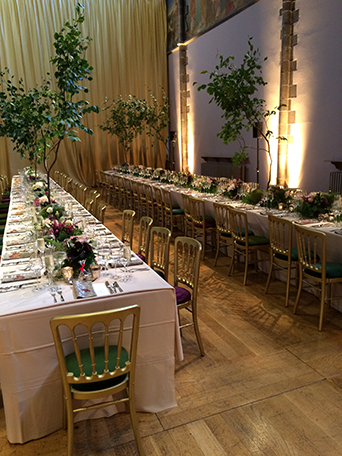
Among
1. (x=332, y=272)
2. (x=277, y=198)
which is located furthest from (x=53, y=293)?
(x=277, y=198)

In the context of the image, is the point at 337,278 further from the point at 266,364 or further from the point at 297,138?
the point at 297,138

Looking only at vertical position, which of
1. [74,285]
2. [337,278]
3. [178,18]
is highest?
[178,18]

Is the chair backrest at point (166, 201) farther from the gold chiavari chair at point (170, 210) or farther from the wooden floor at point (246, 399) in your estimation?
the wooden floor at point (246, 399)

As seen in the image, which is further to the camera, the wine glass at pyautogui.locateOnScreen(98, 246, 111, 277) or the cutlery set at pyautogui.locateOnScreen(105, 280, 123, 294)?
the wine glass at pyautogui.locateOnScreen(98, 246, 111, 277)

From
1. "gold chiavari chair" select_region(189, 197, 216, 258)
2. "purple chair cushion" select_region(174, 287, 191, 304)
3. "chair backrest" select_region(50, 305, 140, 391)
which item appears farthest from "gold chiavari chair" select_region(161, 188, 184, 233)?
"chair backrest" select_region(50, 305, 140, 391)

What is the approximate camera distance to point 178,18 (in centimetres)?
1396

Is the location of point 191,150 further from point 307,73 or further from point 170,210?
point 170,210

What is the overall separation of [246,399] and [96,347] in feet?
3.67

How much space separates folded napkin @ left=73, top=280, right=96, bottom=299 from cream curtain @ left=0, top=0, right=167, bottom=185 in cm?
1274

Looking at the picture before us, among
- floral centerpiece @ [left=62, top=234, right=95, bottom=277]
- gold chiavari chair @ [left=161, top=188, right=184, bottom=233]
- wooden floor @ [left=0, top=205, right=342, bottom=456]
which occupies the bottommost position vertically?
wooden floor @ [left=0, top=205, right=342, bottom=456]

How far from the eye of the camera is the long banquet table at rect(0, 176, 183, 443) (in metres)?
2.28

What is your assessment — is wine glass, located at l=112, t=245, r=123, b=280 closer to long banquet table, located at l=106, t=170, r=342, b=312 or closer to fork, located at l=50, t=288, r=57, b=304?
fork, located at l=50, t=288, r=57, b=304

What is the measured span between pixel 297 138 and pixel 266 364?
6.92m

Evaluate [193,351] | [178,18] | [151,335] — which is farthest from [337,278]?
[178,18]
